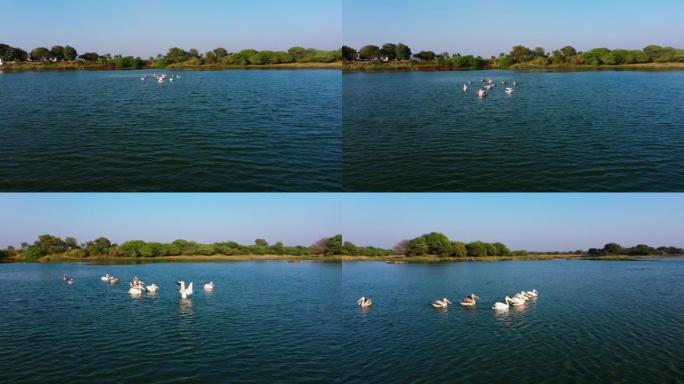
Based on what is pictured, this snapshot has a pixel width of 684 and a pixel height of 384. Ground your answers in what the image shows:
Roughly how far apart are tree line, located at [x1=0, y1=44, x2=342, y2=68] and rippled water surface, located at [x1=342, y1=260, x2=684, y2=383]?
32809mm

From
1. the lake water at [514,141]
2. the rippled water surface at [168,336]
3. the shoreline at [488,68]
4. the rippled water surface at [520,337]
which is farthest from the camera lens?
the shoreline at [488,68]

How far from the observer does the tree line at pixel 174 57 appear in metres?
51.6

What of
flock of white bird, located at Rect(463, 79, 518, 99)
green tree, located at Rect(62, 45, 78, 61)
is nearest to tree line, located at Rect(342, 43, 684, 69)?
flock of white bird, located at Rect(463, 79, 518, 99)

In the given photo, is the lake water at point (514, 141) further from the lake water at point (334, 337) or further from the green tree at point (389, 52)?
the green tree at point (389, 52)

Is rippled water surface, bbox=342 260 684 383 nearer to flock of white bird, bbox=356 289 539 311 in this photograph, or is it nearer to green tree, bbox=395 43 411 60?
flock of white bird, bbox=356 289 539 311

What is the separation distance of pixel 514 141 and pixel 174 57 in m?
47.9

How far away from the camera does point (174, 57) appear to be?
56062 mm

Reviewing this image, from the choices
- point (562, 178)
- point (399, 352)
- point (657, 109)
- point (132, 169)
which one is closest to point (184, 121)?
point (132, 169)

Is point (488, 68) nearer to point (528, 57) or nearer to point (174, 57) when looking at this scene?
point (528, 57)

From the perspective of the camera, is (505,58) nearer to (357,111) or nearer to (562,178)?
(357,111)

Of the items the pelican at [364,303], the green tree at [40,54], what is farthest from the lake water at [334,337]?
the green tree at [40,54]

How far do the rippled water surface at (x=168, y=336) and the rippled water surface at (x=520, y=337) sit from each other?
1.32 meters

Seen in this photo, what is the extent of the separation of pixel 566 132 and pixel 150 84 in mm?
27707

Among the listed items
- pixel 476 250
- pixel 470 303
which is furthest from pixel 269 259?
pixel 470 303
